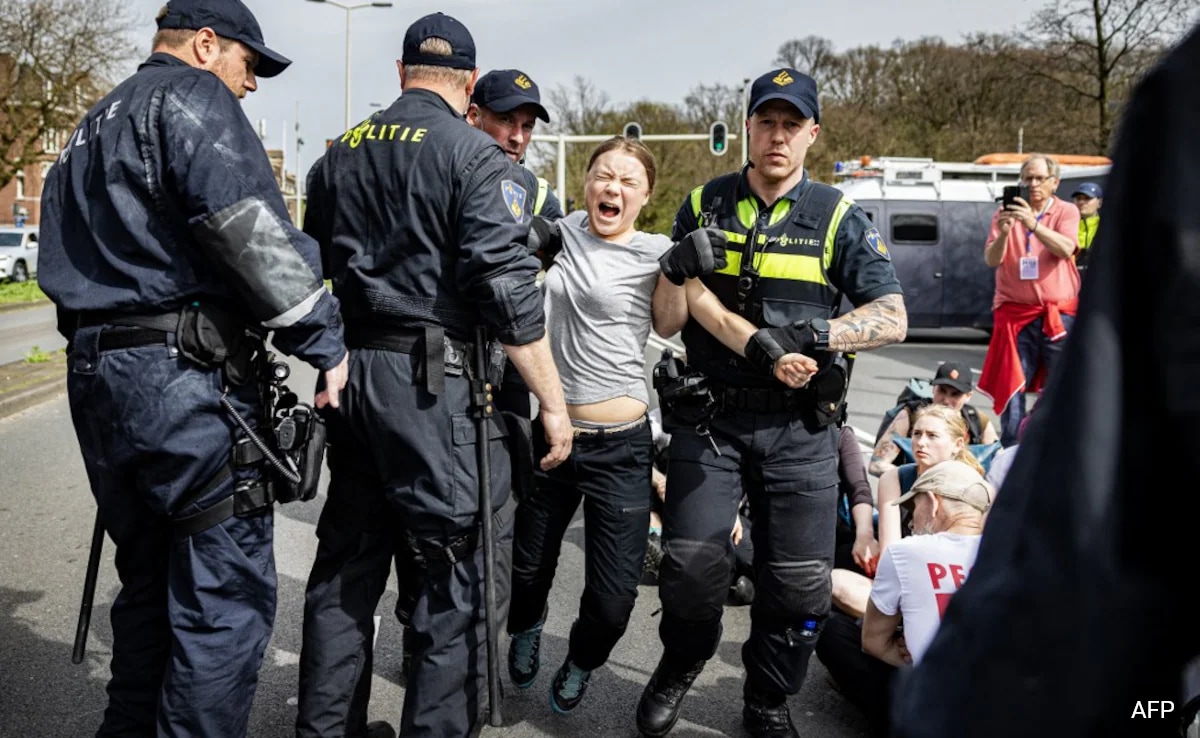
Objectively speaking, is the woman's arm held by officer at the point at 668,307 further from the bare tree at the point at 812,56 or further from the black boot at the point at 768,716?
the bare tree at the point at 812,56

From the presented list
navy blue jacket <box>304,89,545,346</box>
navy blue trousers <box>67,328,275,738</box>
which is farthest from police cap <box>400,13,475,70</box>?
navy blue trousers <box>67,328,275,738</box>

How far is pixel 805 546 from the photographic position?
346cm

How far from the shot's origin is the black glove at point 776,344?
3.35m

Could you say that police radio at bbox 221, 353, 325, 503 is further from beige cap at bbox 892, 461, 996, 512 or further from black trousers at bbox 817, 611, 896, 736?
beige cap at bbox 892, 461, 996, 512

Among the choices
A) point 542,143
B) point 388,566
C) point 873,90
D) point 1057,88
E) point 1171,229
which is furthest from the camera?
point 873,90

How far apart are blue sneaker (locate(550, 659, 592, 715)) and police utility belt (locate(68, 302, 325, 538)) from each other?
1234 millimetres

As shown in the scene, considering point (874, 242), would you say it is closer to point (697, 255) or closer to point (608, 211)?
point (697, 255)

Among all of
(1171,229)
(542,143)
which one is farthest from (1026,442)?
(542,143)

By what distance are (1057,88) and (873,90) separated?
18.1 metres

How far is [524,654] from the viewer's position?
153 inches

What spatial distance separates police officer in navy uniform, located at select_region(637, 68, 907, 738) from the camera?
11.4 feet

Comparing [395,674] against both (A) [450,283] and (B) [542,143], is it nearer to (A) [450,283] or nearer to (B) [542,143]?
(A) [450,283]

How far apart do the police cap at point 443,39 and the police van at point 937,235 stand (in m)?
13.7

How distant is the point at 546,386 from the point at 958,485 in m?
1.43
